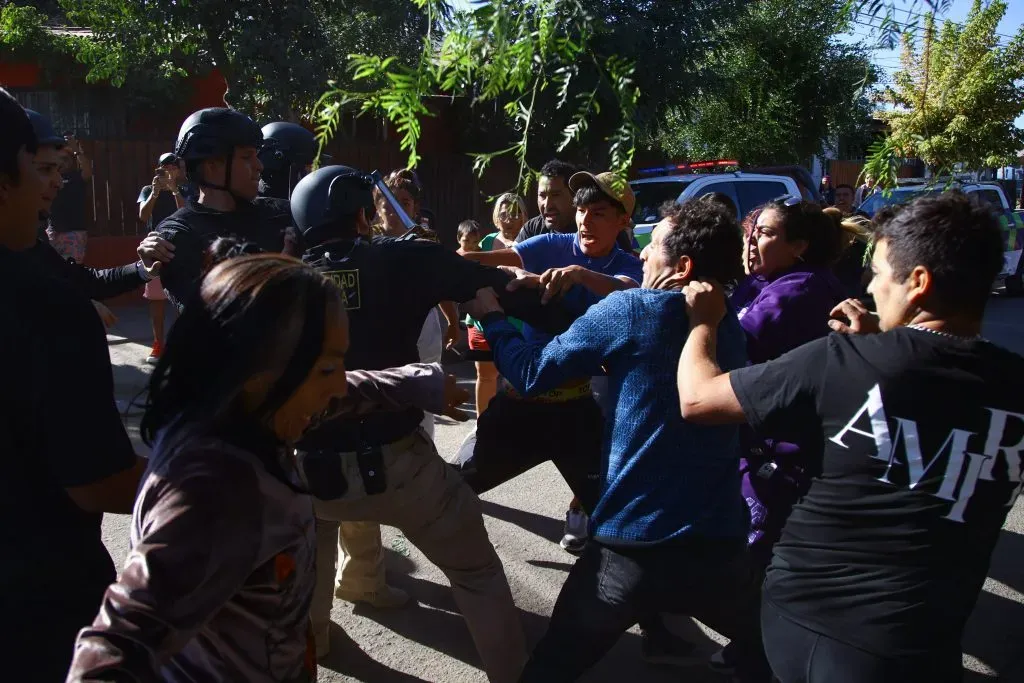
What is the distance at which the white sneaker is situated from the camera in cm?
447

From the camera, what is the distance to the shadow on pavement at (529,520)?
4.73 metres

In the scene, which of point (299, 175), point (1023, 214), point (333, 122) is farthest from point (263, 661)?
point (1023, 214)

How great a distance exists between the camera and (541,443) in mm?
3678

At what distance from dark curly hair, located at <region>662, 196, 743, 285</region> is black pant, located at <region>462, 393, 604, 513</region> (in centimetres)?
123

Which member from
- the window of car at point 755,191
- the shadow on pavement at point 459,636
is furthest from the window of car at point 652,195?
the shadow on pavement at point 459,636

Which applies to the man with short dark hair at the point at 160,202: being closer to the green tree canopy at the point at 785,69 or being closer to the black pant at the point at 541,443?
the black pant at the point at 541,443

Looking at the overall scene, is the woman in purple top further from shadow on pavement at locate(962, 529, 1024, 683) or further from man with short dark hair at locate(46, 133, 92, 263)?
man with short dark hair at locate(46, 133, 92, 263)

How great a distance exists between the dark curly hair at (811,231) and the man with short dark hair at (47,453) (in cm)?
258

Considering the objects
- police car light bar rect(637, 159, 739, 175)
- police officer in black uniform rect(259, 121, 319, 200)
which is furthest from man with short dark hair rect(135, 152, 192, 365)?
police car light bar rect(637, 159, 739, 175)

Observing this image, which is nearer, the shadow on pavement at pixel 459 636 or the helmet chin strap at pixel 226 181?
the helmet chin strap at pixel 226 181

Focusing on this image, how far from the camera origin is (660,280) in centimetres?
262

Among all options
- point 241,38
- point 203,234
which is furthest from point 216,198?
point 241,38

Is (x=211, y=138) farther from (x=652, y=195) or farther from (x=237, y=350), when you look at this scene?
(x=652, y=195)

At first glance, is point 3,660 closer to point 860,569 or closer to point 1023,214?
point 860,569
